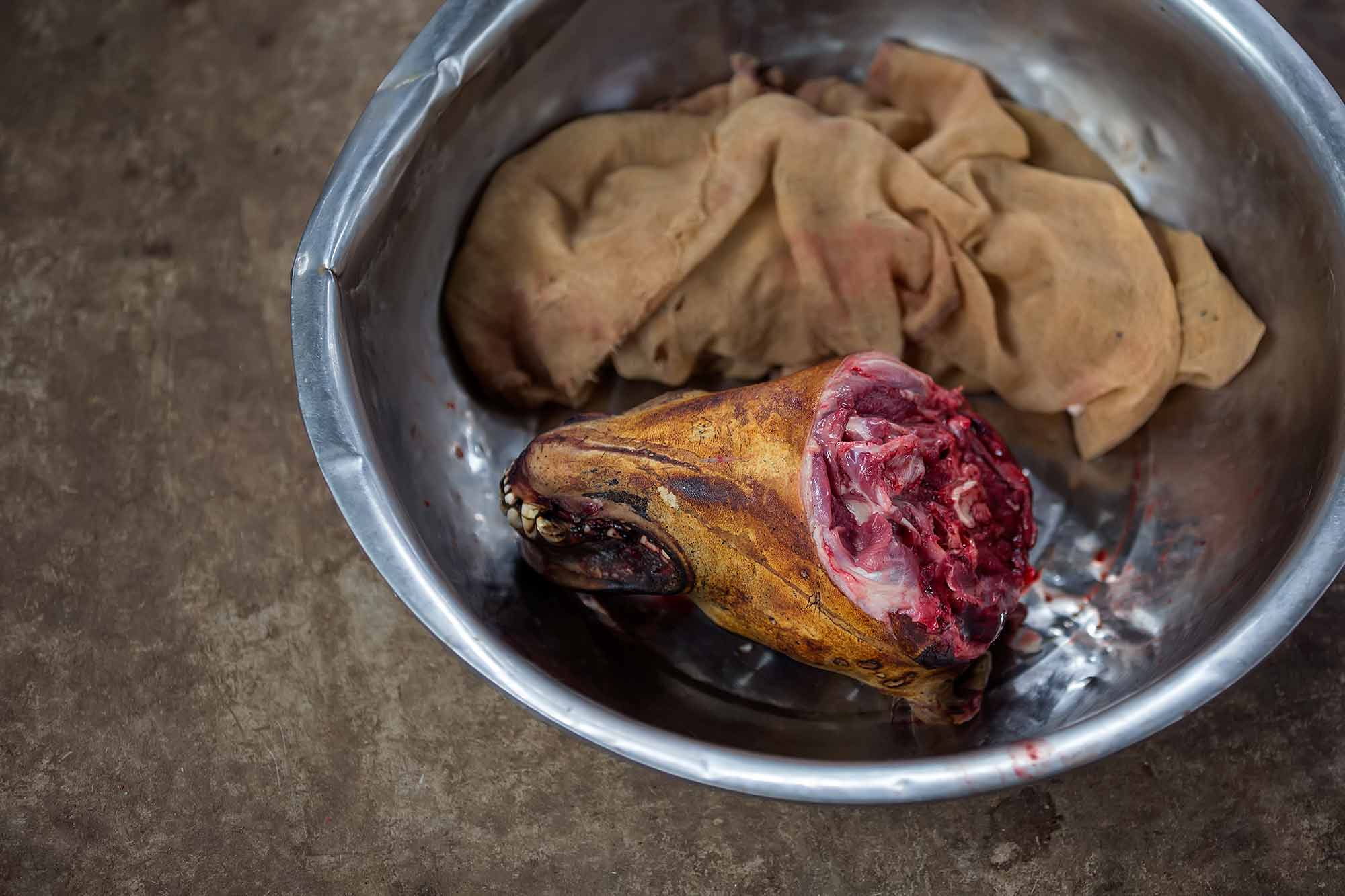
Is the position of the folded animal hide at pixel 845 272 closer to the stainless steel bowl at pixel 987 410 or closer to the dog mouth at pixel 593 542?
the stainless steel bowl at pixel 987 410

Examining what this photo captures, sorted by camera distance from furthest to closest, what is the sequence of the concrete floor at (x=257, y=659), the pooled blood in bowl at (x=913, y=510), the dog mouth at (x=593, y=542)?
the concrete floor at (x=257, y=659) → the dog mouth at (x=593, y=542) → the pooled blood in bowl at (x=913, y=510)

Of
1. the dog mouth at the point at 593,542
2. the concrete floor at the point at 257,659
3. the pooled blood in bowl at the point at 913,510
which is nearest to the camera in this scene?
the pooled blood in bowl at the point at 913,510

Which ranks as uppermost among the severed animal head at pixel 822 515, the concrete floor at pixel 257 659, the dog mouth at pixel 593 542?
the severed animal head at pixel 822 515

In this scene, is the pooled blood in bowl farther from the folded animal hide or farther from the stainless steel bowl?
the folded animal hide

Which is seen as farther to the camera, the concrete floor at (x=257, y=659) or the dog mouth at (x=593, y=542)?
the concrete floor at (x=257, y=659)

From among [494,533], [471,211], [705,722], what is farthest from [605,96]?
[705,722]

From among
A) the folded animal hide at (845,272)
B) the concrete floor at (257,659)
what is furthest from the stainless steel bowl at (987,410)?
the concrete floor at (257,659)
